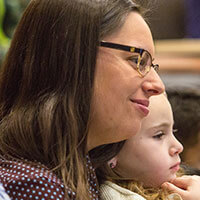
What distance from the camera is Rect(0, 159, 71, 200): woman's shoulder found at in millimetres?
1190

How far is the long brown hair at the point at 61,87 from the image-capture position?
4.15 feet

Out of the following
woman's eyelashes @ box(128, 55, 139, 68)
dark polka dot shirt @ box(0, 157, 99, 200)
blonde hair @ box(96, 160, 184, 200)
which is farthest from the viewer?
blonde hair @ box(96, 160, 184, 200)

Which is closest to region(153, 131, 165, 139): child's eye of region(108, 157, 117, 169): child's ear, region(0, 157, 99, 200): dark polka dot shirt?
region(108, 157, 117, 169): child's ear

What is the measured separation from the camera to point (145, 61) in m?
1.33

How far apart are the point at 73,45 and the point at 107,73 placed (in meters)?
0.11

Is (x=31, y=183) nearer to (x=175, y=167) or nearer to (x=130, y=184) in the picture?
(x=130, y=184)

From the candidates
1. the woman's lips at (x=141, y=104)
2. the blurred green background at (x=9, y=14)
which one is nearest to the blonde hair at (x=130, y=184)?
the woman's lips at (x=141, y=104)

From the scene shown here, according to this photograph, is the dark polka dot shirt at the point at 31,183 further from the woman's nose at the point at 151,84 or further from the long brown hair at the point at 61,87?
the woman's nose at the point at 151,84

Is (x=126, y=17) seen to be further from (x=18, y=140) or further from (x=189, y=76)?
(x=189, y=76)

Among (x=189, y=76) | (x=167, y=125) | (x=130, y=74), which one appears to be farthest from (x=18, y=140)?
(x=189, y=76)

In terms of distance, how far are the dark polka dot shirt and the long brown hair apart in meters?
0.03

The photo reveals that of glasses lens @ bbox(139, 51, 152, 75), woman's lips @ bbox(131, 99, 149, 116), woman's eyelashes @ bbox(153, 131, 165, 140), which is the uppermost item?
glasses lens @ bbox(139, 51, 152, 75)

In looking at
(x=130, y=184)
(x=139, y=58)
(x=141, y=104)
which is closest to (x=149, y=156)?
(x=130, y=184)

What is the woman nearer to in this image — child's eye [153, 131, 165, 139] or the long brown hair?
the long brown hair
